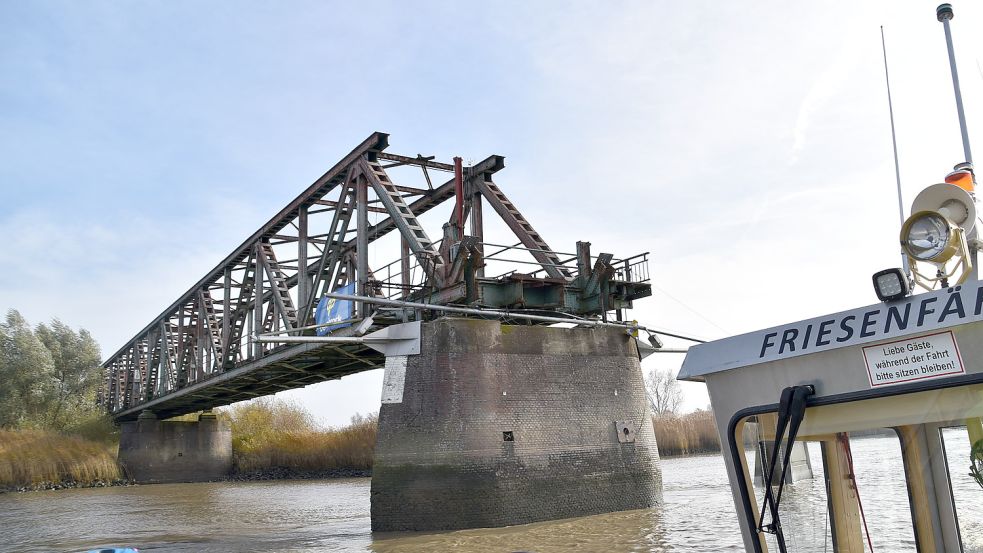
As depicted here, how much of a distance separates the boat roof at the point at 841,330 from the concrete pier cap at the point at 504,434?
43.1ft

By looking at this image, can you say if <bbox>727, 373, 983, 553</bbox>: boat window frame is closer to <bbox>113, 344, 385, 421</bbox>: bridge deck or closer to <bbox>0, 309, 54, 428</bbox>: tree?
<bbox>113, 344, 385, 421</bbox>: bridge deck

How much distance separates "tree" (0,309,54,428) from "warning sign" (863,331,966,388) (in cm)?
6442

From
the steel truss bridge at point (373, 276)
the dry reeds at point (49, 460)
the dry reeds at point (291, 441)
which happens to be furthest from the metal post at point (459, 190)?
the dry reeds at point (49, 460)

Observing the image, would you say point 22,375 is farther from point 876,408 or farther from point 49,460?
point 876,408

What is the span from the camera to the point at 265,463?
53344mm

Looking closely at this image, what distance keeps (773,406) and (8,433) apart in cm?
5453

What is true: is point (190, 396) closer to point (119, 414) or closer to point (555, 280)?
point (119, 414)

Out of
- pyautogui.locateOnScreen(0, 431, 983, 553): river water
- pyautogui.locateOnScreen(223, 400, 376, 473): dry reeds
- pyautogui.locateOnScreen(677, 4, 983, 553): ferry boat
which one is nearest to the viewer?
pyautogui.locateOnScreen(677, 4, 983, 553): ferry boat

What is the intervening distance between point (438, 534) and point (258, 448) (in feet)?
136

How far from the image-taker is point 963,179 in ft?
14.2

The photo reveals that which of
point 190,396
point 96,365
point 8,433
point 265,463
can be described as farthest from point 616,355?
point 96,365

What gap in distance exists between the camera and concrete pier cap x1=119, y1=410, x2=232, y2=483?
52.0m

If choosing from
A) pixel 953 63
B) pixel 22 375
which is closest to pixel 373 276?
pixel 953 63

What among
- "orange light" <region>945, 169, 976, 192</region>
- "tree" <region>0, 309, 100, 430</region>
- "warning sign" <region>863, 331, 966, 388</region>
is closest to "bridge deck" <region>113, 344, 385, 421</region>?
"tree" <region>0, 309, 100, 430</region>
